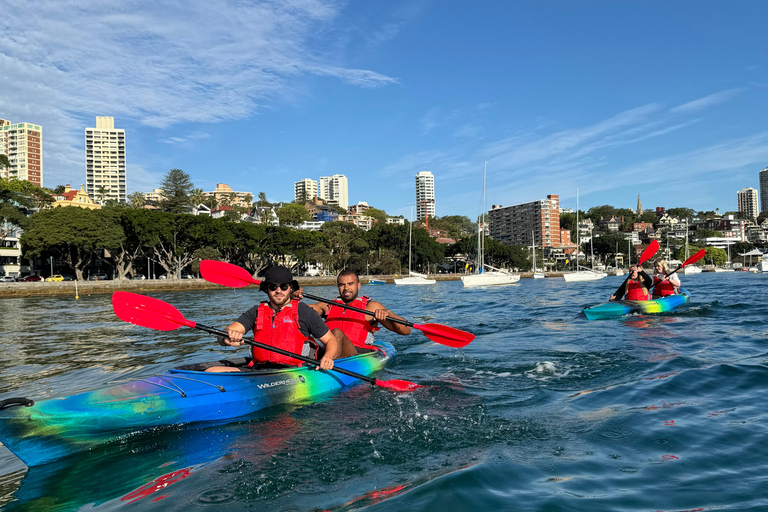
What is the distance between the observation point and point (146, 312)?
20.4ft

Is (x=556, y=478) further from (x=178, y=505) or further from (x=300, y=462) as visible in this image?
(x=178, y=505)

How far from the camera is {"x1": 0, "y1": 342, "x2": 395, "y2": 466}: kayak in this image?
4.48 m

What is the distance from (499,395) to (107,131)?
222566 millimetres

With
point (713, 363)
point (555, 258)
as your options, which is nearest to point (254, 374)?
point (713, 363)

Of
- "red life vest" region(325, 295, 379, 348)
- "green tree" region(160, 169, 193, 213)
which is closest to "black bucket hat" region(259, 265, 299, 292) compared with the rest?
"red life vest" region(325, 295, 379, 348)

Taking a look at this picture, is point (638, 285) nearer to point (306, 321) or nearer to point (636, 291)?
point (636, 291)

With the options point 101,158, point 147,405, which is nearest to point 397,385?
point 147,405

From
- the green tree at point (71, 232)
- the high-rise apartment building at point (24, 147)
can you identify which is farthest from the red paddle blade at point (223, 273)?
the high-rise apartment building at point (24, 147)

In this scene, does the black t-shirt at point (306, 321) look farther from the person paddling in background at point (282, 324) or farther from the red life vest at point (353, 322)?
the red life vest at point (353, 322)

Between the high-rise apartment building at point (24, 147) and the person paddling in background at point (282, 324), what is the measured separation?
194 metres

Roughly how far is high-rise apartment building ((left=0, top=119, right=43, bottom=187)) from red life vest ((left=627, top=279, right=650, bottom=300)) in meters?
192

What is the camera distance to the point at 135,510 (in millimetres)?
3764

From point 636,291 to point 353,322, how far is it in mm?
10383

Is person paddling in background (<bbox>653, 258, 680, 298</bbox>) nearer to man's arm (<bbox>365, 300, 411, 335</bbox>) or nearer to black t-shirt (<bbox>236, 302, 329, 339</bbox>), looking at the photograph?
man's arm (<bbox>365, 300, 411, 335</bbox>)
